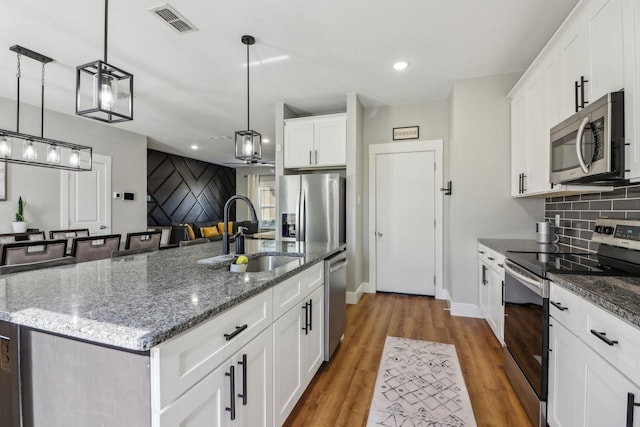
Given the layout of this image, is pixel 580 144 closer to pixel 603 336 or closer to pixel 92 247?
pixel 603 336

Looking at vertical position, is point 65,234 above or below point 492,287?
above

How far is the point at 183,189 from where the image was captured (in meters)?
8.22

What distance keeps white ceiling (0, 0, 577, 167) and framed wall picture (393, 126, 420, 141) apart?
36cm

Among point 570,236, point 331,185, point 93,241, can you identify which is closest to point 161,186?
point 93,241

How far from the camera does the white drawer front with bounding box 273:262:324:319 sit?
151cm

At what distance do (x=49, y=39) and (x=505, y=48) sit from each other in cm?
409

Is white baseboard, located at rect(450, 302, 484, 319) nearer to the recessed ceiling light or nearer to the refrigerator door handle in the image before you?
the refrigerator door handle

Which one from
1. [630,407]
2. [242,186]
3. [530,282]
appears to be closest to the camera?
[630,407]

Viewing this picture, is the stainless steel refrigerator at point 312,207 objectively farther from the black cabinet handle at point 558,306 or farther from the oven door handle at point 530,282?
the black cabinet handle at point 558,306

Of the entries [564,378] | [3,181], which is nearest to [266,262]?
[564,378]

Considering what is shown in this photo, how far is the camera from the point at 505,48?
2727mm

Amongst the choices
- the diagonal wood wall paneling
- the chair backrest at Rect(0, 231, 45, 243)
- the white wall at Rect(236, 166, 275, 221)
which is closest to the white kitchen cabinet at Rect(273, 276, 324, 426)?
the chair backrest at Rect(0, 231, 45, 243)

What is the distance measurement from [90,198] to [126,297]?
5.15m

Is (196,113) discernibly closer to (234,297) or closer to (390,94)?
(390,94)
